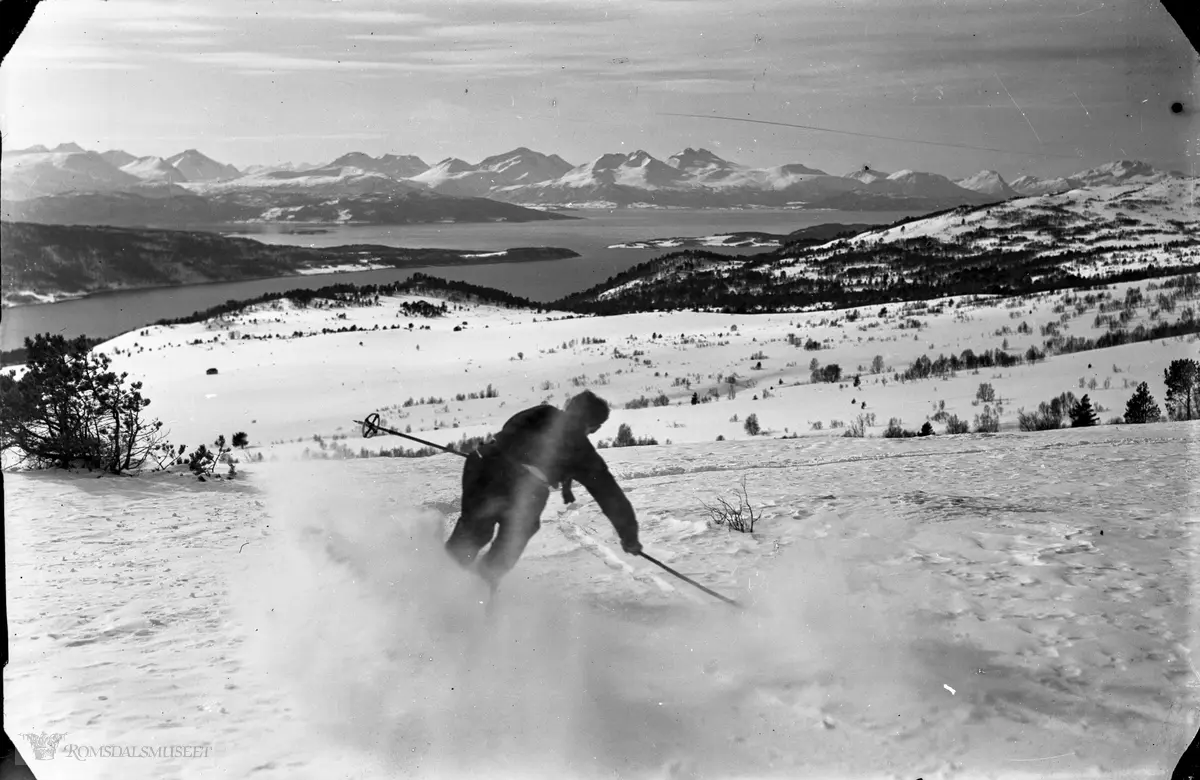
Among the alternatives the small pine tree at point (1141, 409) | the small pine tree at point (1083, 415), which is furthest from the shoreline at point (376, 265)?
the small pine tree at point (1141, 409)

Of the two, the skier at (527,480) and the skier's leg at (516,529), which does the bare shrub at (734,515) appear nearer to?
the skier at (527,480)

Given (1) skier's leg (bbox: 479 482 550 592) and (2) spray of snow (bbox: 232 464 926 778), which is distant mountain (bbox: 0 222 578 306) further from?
(1) skier's leg (bbox: 479 482 550 592)

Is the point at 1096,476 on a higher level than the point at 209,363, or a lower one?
lower

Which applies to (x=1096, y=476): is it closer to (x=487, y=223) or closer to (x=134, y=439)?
(x=487, y=223)

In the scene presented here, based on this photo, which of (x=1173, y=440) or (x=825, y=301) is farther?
(x=825, y=301)

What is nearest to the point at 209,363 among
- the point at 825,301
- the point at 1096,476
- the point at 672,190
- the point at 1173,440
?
the point at 672,190

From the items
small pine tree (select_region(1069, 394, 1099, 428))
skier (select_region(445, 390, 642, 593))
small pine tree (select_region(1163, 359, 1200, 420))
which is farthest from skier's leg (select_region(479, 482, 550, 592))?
small pine tree (select_region(1163, 359, 1200, 420))

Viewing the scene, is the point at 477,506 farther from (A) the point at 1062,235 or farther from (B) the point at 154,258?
(A) the point at 1062,235
